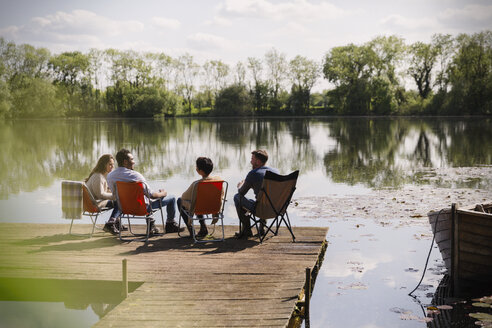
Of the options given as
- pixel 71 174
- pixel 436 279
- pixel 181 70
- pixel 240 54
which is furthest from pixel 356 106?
pixel 436 279

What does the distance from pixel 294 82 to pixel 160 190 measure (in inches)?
3239

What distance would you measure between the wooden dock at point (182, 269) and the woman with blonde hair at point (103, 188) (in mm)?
308

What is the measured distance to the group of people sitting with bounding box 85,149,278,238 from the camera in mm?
7734

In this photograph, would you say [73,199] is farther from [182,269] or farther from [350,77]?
[350,77]

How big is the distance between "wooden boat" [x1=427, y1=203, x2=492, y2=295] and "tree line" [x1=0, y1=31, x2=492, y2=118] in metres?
60.8

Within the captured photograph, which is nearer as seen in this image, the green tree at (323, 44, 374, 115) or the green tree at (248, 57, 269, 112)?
the green tree at (323, 44, 374, 115)

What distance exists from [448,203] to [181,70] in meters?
79.3

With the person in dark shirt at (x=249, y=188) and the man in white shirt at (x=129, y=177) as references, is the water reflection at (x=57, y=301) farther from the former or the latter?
the person in dark shirt at (x=249, y=188)

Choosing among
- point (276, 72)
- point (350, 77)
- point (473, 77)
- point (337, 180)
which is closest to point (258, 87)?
point (276, 72)

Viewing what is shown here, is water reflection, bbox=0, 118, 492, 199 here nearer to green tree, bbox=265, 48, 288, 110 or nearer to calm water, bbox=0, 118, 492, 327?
calm water, bbox=0, 118, 492, 327

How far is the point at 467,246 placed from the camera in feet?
21.4

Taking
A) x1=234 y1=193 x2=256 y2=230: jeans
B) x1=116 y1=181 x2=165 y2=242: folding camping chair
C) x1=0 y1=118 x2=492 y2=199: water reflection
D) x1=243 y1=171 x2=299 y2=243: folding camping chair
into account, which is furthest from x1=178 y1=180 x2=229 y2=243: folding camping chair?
x1=0 y1=118 x2=492 y2=199: water reflection

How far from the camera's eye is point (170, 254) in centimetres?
711

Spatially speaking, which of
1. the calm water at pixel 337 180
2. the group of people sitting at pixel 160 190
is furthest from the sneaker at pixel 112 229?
the calm water at pixel 337 180
